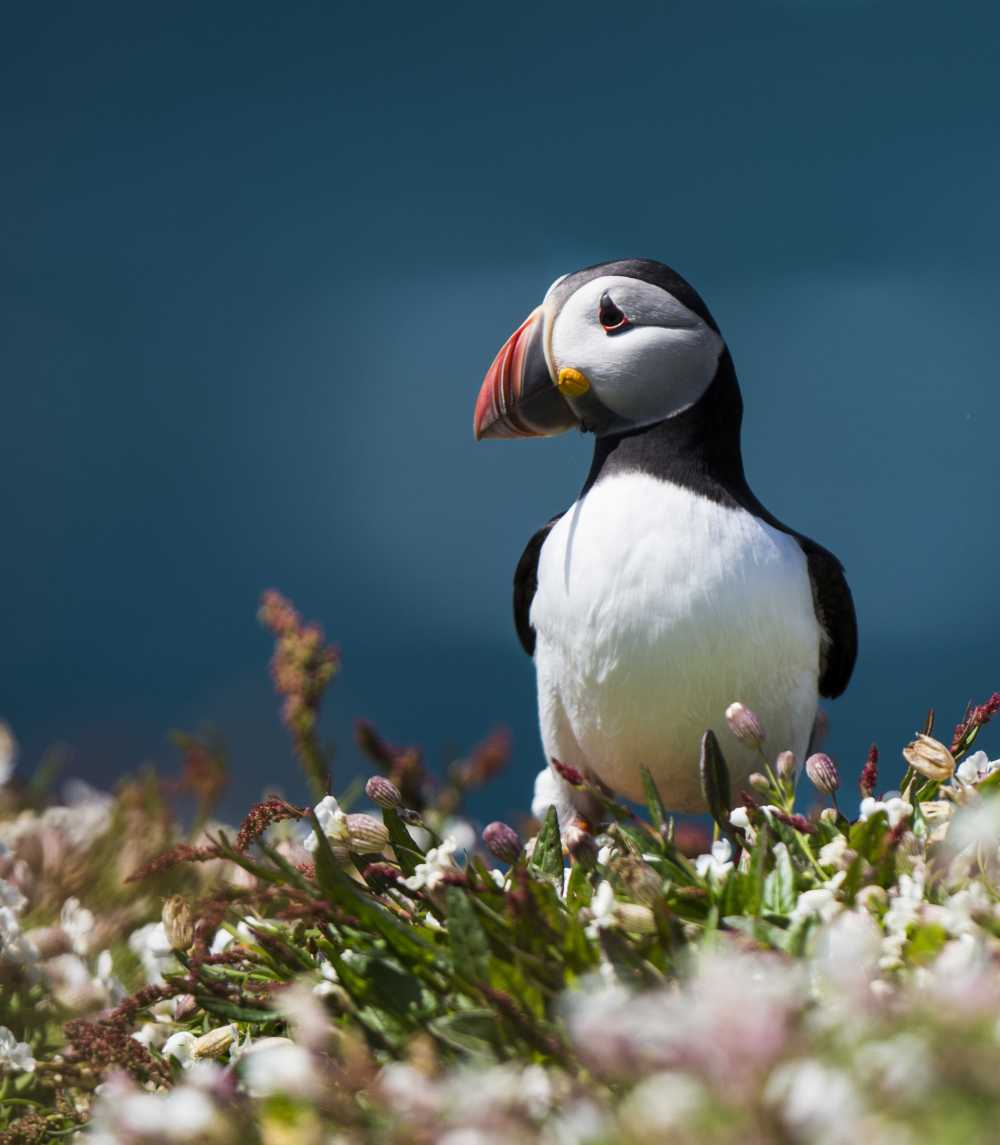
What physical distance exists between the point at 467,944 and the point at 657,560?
2.04ft

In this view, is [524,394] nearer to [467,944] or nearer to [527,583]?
[527,583]

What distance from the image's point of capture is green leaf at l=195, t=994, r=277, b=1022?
32.9 inches

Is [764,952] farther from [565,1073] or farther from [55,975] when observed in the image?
[55,975]

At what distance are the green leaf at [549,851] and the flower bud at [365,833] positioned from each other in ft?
0.57

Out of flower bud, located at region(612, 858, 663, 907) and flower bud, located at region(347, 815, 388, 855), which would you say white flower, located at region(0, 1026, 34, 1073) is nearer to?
flower bud, located at region(347, 815, 388, 855)

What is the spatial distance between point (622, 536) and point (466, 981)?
66cm

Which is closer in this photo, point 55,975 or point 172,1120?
point 172,1120

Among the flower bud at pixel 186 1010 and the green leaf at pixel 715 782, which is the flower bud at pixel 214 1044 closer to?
the flower bud at pixel 186 1010

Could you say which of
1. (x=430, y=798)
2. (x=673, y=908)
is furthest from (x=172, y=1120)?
(x=430, y=798)

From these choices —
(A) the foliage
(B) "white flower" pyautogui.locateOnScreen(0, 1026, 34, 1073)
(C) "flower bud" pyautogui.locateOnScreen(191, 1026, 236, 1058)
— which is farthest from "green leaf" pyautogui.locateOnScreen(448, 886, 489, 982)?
(B) "white flower" pyautogui.locateOnScreen(0, 1026, 34, 1073)

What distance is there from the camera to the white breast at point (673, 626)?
122 centimetres

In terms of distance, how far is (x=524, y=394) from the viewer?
4.46 ft

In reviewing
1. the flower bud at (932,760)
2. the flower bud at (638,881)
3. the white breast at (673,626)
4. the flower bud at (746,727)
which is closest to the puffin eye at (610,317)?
the white breast at (673,626)

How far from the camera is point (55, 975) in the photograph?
1395 mm
